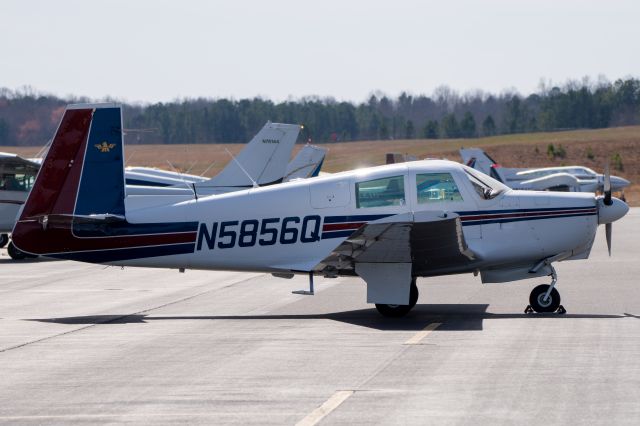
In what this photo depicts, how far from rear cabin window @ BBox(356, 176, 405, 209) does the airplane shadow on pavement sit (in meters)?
1.46

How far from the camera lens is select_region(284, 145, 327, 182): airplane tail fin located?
34.3 metres

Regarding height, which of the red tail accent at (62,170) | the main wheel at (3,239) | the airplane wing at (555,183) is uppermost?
the red tail accent at (62,170)

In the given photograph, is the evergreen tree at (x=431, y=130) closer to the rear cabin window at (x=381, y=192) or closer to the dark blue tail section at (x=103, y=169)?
the dark blue tail section at (x=103, y=169)

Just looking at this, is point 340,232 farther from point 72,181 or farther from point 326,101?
point 326,101

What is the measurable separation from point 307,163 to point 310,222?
19.8 m

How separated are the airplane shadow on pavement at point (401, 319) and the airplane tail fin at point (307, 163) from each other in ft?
60.4

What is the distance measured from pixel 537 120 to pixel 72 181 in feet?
482

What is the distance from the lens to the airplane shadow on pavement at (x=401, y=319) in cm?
1367

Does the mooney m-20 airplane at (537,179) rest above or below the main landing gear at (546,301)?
below

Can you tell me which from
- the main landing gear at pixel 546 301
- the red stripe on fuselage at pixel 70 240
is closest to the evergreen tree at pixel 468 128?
the main landing gear at pixel 546 301

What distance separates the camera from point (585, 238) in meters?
14.7

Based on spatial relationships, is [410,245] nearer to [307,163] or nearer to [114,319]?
[114,319]

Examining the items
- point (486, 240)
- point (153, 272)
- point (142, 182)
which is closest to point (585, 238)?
point (486, 240)

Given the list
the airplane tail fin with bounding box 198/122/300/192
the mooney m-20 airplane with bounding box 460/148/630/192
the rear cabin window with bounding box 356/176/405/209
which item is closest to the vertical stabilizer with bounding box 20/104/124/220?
the rear cabin window with bounding box 356/176/405/209
